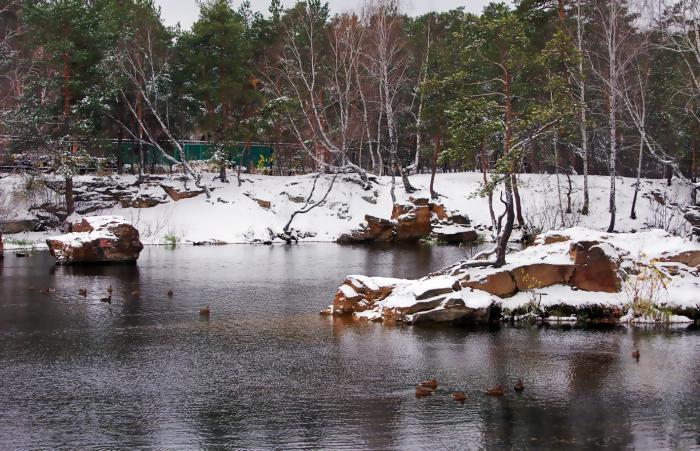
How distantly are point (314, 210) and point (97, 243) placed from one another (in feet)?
60.9

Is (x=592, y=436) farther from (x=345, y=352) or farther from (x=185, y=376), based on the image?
(x=185, y=376)

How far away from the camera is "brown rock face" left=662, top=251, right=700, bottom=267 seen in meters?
19.3

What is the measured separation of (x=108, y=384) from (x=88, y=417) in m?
1.89

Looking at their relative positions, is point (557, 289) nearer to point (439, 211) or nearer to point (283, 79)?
point (439, 211)

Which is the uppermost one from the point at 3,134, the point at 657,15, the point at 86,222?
the point at 657,15

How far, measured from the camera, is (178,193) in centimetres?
4694

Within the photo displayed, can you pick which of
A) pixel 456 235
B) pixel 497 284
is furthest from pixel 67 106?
pixel 497 284

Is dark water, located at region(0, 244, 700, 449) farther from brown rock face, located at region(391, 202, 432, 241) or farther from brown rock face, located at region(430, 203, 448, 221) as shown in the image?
brown rock face, located at region(430, 203, 448, 221)

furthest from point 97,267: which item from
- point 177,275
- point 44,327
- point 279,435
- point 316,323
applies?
point 279,435

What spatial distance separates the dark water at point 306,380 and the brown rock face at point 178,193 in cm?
2518

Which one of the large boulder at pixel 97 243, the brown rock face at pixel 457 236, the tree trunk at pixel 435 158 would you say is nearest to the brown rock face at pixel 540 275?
the large boulder at pixel 97 243

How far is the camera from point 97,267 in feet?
102

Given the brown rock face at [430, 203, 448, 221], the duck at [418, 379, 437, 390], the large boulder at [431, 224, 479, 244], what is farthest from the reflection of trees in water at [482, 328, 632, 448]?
the brown rock face at [430, 203, 448, 221]

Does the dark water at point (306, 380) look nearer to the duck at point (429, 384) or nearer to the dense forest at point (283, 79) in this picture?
the duck at point (429, 384)
